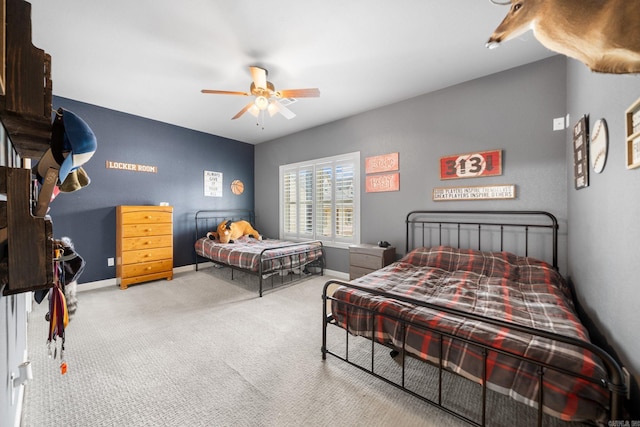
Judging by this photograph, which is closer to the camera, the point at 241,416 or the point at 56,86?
the point at 241,416

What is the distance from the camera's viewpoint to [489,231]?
3.02m

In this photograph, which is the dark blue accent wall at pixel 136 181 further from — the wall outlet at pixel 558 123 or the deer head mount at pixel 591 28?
the wall outlet at pixel 558 123

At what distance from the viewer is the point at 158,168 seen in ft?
14.7

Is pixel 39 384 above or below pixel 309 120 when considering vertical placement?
below

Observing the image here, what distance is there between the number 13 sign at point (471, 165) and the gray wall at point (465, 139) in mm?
67

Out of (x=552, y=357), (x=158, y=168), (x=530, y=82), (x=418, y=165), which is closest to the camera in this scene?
(x=552, y=357)

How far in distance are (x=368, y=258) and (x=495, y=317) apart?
79.9 inches

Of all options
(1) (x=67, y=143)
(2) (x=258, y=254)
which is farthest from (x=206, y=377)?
(2) (x=258, y=254)

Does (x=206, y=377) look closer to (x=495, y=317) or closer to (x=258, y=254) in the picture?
(x=258, y=254)

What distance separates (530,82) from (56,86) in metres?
5.59

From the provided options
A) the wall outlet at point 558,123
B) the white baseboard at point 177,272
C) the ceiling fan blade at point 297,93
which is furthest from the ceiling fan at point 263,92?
the white baseboard at point 177,272

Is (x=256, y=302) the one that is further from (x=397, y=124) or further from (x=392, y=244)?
(x=397, y=124)

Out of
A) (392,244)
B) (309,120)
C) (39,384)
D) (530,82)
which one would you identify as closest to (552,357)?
(392,244)

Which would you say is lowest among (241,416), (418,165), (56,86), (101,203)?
(241,416)
